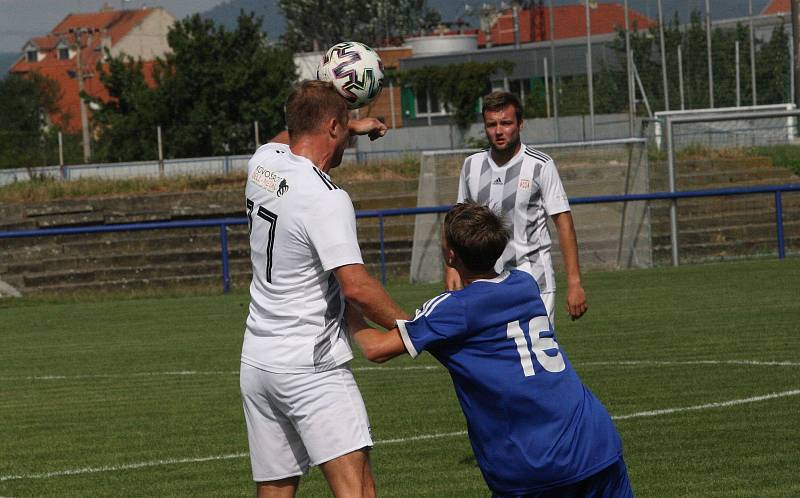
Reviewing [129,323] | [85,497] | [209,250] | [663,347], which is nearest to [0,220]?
[209,250]

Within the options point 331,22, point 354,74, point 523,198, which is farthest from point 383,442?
point 331,22

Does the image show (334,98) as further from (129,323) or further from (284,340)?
(129,323)

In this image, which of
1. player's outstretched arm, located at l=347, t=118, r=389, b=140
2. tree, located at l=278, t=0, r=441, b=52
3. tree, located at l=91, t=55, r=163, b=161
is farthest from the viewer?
tree, located at l=278, t=0, r=441, b=52

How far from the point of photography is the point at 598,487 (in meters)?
4.40

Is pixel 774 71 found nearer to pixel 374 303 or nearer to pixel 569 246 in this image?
pixel 569 246

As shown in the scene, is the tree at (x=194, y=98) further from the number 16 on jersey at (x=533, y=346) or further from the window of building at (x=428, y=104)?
the number 16 on jersey at (x=533, y=346)

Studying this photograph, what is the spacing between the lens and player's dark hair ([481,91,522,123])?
793cm

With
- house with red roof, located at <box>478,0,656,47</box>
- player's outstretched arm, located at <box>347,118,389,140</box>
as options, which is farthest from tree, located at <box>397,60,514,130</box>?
player's outstretched arm, located at <box>347,118,389,140</box>

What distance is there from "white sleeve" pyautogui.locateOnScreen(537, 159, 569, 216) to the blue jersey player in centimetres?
363

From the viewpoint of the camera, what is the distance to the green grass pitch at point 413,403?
7.48 m

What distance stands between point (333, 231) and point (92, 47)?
11943 centimetres

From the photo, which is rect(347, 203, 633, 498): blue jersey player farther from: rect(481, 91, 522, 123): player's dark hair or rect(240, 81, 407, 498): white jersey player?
rect(481, 91, 522, 123): player's dark hair

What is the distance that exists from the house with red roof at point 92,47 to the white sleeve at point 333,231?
9073 centimetres

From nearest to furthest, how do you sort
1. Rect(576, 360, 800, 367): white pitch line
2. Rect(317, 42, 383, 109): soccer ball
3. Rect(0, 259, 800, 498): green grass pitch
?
Rect(317, 42, 383, 109): soccer ball, Rect(0, 259, 800, 498): green grass pitch, Rect(576, 360, 800, 367): white pitch line
